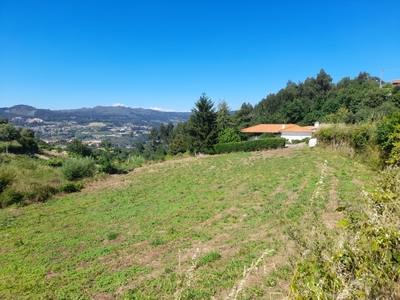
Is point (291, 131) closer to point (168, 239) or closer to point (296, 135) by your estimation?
point (296, 135)

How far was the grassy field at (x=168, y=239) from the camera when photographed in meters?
3.76

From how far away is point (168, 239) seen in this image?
587 centimetres

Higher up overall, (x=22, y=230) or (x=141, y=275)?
(x=141, y=275)

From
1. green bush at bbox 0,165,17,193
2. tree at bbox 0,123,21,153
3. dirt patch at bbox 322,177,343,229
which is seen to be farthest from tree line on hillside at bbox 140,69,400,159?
tree at bbox 0,123,21,153

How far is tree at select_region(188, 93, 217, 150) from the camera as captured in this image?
2658cm

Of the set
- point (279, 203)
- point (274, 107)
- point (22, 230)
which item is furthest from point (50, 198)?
point (274, 107)

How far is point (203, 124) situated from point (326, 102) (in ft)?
120

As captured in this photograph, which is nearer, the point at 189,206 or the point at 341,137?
the point at 189,206

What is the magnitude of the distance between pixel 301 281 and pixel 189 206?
749 cm

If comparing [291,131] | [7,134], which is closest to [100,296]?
[291,131]

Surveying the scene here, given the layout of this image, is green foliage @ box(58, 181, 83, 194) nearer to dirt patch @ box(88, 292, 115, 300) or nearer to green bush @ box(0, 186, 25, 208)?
green bush @ box(0, 186, 25, 208)

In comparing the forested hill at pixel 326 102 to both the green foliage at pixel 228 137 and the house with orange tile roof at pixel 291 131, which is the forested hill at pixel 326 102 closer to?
the house with orange tile roof at pixel 291 131

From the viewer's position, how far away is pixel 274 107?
63.1 meters

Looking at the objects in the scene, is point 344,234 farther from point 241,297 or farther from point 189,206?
point 189,206
